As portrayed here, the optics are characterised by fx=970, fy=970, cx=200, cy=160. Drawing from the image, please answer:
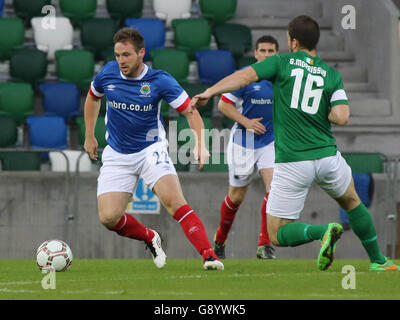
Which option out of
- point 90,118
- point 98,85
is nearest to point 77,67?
point 90,118

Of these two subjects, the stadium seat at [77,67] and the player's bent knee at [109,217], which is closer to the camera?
the player's bent knee at [109,217]

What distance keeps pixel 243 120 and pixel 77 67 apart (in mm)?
5930

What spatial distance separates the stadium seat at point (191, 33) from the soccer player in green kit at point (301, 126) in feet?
27.8

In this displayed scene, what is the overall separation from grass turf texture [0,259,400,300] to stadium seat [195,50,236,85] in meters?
6.52

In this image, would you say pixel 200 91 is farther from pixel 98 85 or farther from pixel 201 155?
pixel 201 155

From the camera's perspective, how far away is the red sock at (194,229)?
7879mm

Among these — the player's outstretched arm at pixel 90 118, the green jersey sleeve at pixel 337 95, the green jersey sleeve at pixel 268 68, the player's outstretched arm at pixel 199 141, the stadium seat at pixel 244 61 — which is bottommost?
the stadium seat at pixel 244 61

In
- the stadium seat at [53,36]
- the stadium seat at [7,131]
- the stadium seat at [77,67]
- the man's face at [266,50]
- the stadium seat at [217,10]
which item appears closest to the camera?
the man's face at [266,50]

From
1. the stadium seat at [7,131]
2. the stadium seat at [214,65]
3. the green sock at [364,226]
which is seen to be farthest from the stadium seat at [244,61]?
the green sock at [364,226]

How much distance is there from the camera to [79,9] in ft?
53.2

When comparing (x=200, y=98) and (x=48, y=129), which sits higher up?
(x=200, y=98)

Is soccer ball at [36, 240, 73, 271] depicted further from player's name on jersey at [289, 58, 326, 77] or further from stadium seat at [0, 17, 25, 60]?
stadium seat at [0, 17, 25, 60]

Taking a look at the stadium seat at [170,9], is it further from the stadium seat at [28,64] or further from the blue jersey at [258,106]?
the blue jersey at [258,106]

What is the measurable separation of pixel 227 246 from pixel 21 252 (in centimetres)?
260
